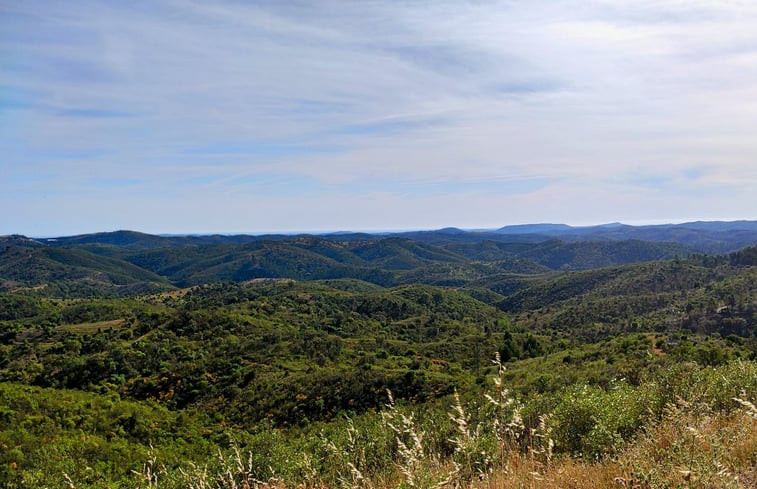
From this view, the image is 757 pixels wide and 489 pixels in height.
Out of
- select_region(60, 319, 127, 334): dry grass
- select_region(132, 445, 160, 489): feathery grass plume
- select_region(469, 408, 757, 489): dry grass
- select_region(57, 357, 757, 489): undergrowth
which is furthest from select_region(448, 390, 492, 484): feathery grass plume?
select_region(60, 319, 127, 334): dry grass

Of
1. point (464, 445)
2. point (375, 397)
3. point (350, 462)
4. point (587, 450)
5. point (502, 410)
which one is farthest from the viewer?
point (375, 397)

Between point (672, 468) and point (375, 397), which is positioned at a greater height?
point (672, 468)

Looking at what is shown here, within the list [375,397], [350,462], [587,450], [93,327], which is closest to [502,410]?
[350,462]

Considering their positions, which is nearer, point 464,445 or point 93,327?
point 464,445

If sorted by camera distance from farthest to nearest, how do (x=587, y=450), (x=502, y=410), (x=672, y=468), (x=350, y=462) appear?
(x=587, y=450), (x=350, y=462), (x=502, y=410), (x=672, y=468)

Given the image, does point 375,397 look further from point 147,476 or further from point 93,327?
point 93,327

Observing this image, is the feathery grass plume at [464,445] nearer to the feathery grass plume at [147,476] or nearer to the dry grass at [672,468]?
the dry grass at [672,468]

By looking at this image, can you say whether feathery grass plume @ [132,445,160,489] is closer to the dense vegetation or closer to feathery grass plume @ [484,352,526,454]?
the dense vegetation

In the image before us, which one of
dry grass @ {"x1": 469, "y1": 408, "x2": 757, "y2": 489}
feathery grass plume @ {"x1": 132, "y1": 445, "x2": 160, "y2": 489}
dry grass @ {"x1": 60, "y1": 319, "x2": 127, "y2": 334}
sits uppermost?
dry grass @ {"x1": 469, "y1": 408, "x2": 757, "y2": 489}

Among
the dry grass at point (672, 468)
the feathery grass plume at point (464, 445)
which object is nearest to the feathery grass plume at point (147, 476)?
the feathery grass plume at point (464, 445)

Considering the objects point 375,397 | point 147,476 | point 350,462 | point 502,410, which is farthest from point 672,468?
point 375,397

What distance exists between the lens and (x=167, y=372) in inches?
2126

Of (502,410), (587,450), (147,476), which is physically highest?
(502,410)

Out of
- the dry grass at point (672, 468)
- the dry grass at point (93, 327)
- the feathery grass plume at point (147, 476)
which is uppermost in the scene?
the dry grass at point (672, 468)
